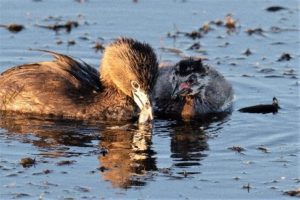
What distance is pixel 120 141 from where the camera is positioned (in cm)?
1327

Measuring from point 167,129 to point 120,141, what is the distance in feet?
3.06

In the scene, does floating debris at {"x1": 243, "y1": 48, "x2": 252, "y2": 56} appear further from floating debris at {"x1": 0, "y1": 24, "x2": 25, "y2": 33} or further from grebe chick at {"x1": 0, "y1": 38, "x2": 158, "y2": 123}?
floating debris at {"x1": 0, "y1": 24, "x2": 25, "y2": 33}

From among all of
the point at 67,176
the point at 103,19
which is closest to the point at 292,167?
the point at 67,176

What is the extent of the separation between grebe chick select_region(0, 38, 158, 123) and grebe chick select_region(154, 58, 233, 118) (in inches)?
33.7

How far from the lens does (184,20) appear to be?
18938mm

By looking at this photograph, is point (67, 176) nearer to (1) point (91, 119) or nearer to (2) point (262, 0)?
(1) point (91, 119)

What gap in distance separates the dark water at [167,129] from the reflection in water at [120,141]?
0.01m

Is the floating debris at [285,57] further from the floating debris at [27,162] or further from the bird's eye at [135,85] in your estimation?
the floating debris at [27,162]

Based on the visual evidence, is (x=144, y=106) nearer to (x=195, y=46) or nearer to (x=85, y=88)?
(x=85, y=88)

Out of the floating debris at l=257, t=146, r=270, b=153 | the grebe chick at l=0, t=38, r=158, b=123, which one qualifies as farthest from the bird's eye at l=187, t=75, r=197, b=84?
Result: the floating debris at l=257, t=146, r=270, b=153

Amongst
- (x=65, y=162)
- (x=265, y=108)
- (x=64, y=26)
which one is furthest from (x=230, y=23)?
(x=65, y=162)

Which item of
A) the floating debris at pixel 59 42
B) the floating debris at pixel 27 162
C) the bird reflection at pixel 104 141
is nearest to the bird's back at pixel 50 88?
the bird reflection at pixel 104 141

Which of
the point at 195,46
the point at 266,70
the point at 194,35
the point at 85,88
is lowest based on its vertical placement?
the point at 85,88

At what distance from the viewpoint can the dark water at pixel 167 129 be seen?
11.3 meters
